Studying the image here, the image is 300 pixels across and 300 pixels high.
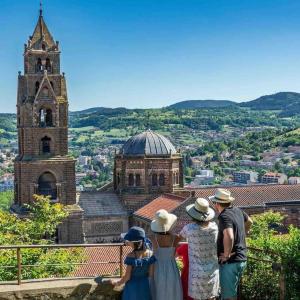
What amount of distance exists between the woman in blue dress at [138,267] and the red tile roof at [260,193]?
34911 mm

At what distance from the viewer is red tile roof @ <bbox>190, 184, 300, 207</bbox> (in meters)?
44.5

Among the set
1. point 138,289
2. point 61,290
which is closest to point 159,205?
point 61,290

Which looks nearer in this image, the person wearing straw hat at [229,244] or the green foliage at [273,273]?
the person wearing straw hat at [229,244]

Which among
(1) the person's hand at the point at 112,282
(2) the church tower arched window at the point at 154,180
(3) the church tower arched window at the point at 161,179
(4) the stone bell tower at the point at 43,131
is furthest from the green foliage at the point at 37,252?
(3) the church tower arched window at the point at 161,179

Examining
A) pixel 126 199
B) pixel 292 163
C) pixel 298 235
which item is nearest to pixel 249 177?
pixel 292 163

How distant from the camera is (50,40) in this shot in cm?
3991

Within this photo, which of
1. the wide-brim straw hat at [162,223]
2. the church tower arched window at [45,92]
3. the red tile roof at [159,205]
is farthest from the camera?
the red tile roof at [159,205]

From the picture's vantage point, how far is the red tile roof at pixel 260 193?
4453cm

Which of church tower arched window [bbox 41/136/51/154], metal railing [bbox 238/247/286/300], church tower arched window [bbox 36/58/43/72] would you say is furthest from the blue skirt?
church tower arched window [bbox 36/58/43/72]

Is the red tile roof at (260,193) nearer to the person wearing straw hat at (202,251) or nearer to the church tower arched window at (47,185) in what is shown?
the church tower arched window at (47,185)

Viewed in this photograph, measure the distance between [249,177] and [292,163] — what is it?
1496 cm

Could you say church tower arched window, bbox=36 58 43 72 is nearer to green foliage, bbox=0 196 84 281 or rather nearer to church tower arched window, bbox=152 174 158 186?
green foliage, bbox=0 196 84 281

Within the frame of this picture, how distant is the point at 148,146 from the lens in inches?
1767

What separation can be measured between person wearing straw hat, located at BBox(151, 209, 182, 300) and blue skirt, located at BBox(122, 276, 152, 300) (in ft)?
0.52
